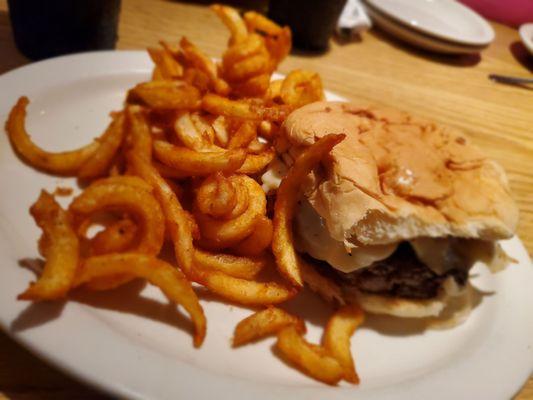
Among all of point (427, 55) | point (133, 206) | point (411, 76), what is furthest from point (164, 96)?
point (427, 55)

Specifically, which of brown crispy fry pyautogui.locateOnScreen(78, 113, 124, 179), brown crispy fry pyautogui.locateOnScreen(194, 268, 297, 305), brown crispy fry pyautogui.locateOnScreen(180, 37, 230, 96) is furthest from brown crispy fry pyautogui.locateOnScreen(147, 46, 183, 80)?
brown crispy fry pyautogui.locateOnScreen(194, 268, 297, 305)

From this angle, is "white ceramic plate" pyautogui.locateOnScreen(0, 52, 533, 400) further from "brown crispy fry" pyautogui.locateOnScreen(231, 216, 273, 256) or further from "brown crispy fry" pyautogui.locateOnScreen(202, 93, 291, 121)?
"brown crispy fry" pyautogui.locateOnScreen(202, 93, 291, 121)

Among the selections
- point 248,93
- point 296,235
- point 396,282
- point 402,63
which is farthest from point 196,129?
point 402,63

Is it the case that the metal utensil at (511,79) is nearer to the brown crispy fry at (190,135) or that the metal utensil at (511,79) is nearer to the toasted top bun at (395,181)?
the toasted top bun at (395,181)

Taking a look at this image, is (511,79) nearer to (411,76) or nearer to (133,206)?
(411,76)

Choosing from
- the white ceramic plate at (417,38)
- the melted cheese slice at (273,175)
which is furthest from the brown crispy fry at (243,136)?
the white ceramic plate at (417,38)

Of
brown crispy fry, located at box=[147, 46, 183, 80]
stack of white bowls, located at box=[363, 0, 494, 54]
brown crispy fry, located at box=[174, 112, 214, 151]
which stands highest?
brown crispy fry, located at box=[147, 46, 183, 80]
